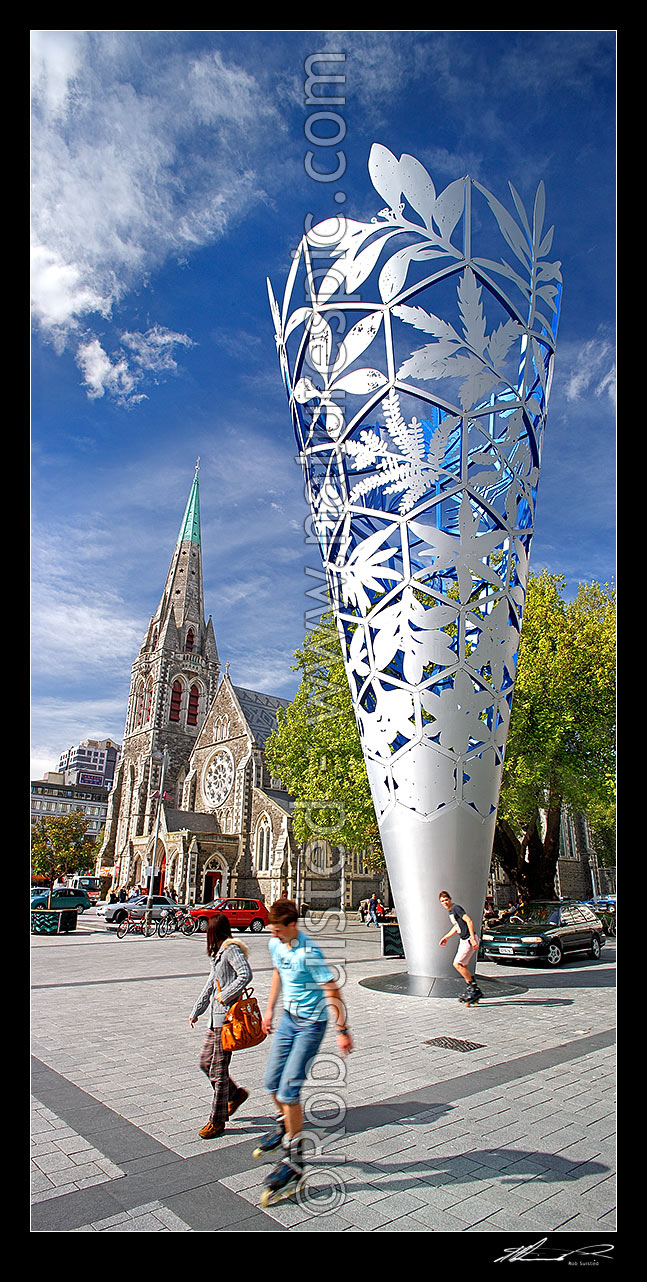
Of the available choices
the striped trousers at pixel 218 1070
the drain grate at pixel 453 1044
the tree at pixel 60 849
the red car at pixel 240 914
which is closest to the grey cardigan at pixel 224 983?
the striped trousers at pixel 218 1070

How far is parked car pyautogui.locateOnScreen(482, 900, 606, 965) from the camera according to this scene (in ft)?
50.4

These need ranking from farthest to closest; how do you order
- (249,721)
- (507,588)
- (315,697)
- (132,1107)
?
(249,721) → (507,588) → (132,1107) → (315,697)

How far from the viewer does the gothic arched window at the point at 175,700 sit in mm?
59500

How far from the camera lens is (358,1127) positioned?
195 inches

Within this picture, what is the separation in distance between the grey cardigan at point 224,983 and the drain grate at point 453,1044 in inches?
153

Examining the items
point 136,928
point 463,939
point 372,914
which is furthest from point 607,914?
point 463,939

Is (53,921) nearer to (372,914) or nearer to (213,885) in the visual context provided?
(372,914)

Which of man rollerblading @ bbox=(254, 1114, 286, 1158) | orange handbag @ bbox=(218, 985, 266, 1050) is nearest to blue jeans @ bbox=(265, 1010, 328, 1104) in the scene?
man rollerblading @ bbox=(254, 1114, 286, 1158)

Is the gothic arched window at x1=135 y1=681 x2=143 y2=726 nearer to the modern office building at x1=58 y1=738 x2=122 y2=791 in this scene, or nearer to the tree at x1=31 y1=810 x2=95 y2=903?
the tree at x1=31 y1=810 x2=95 y2=903

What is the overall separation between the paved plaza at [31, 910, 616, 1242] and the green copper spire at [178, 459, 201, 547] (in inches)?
2443
